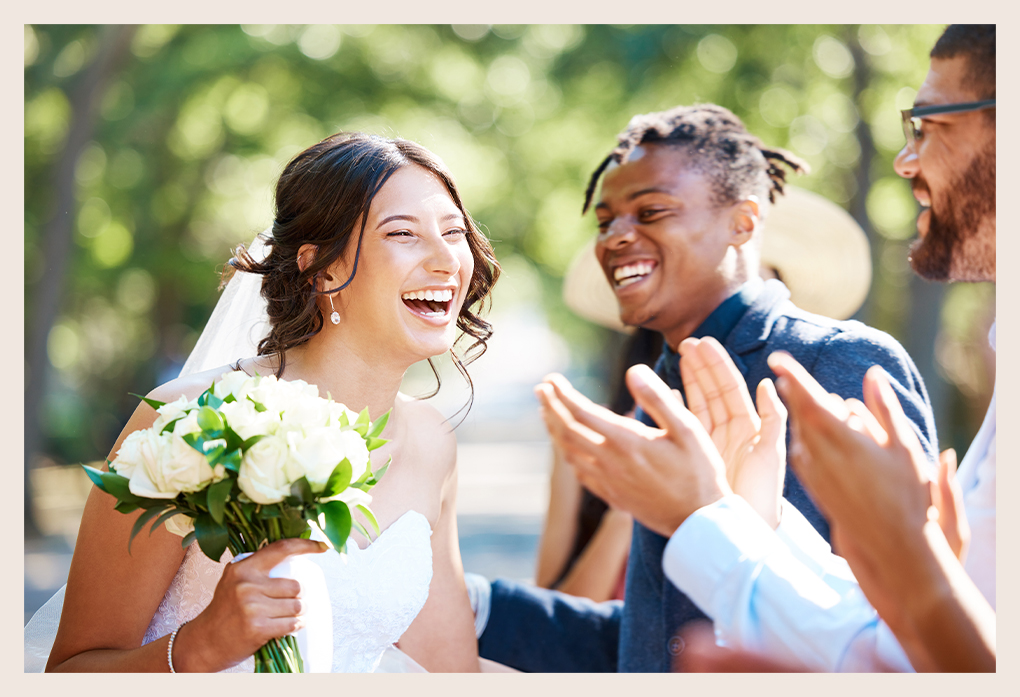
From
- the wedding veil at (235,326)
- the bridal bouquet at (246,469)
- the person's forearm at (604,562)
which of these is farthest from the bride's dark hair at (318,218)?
the person's forearm at (604,562)

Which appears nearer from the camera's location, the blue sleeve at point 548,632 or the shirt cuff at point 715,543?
the shirt cuff at point 715,543

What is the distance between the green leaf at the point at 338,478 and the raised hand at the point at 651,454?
40 cm

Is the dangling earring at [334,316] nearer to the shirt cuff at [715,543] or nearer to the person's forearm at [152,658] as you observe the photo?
the person's forearm at [152,658]

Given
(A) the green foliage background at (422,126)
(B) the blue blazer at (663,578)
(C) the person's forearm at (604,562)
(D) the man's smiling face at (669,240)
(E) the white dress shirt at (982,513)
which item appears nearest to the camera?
(E) the white dress shirt at (982,513)

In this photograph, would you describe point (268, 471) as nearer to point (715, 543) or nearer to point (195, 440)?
point (195, 440)

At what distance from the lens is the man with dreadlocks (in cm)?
231

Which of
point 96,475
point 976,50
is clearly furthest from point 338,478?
point 976,50

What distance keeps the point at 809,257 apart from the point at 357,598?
7.87 ft

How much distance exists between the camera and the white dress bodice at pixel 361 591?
1960mm

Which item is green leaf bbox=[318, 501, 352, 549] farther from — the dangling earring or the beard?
the beard

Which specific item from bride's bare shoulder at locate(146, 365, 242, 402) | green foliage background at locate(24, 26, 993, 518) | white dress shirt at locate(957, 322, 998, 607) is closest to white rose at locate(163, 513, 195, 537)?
bride's bare shoulder at locate(146, 365, 242, 402)
